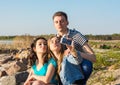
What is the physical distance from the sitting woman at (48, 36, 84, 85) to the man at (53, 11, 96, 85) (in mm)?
90

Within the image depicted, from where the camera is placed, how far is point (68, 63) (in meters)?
6.38

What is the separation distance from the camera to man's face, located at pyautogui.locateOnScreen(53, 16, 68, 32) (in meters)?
6.56

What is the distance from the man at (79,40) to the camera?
633 cm

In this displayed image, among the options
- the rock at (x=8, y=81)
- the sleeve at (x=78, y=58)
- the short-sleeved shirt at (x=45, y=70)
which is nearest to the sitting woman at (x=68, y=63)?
the sleeve at (x=78, y=58)

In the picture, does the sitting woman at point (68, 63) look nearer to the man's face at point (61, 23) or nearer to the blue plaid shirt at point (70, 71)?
the blue plaid shirt at point (70, 71)

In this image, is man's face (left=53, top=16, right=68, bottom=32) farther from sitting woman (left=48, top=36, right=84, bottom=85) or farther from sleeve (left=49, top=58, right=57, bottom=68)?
sleeve (left=49, top=58, right=57, bottom=68)

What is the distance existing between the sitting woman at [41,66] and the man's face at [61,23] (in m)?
0.41

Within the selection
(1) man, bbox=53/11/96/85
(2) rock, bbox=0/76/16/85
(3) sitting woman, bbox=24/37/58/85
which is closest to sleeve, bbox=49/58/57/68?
(3) sitting woman, bbox=24/37/58/85

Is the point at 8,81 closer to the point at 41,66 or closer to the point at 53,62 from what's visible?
the point at 41,66

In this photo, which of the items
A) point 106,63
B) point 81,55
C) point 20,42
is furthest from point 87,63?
point 20,42

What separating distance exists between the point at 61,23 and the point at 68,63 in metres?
0.63

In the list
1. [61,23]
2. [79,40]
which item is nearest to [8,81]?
[61,23]

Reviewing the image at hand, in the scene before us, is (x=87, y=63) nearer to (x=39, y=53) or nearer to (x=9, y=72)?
(x=39, y=53)

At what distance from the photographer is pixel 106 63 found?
10930 millimetres
